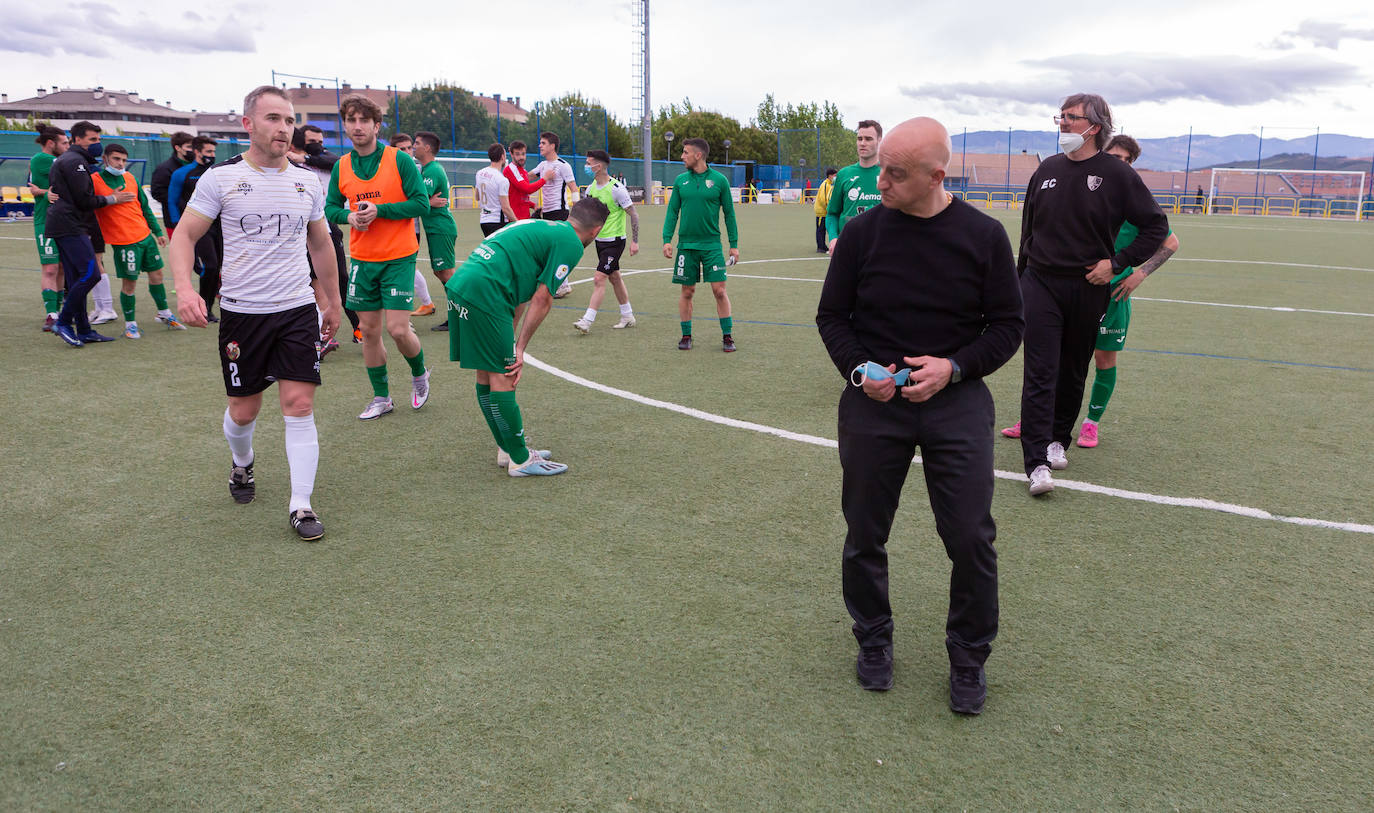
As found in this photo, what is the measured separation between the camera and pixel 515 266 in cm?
502

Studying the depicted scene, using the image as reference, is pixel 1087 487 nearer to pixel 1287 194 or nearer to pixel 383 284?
pixel 383 284

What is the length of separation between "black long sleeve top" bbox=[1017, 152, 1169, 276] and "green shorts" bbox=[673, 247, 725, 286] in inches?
169

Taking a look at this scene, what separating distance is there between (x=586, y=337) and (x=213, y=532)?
226 inches

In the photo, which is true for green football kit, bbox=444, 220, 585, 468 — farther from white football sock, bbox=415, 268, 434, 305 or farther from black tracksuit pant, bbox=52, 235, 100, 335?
black tracksuit pant, bbox=52, 235, 100, 335

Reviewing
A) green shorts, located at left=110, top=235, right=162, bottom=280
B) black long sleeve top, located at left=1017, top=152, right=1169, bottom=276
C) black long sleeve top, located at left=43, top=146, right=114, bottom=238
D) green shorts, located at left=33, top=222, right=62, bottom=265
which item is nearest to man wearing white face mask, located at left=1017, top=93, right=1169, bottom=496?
black long sleeve top, located at left=1017, top=152, right=1169, bottom=276

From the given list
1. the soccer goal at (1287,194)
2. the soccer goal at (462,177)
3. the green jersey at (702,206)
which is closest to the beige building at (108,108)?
the soccer goal at (462,177)

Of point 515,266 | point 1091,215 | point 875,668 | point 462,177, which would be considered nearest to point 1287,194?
point 462,177

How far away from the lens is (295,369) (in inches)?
174

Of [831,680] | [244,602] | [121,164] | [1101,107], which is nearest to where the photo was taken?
[831,680]

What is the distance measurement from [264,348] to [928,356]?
10.8ft

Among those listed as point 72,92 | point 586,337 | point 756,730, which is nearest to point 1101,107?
point 756,730

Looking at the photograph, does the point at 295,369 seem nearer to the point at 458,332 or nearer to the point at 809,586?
the point at 458,332

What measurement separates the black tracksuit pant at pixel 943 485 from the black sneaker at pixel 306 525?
2.73m

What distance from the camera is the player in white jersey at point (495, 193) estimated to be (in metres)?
11.9
